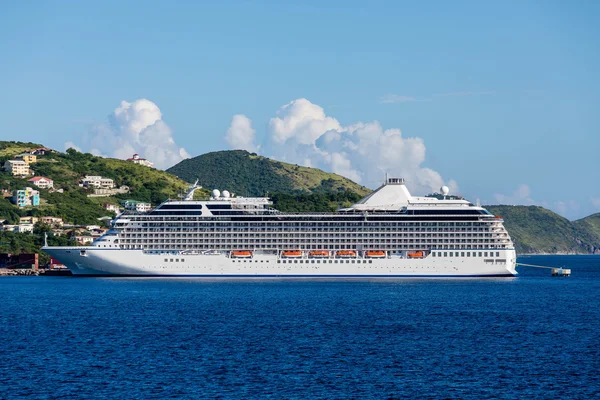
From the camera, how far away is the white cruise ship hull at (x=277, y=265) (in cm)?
10350

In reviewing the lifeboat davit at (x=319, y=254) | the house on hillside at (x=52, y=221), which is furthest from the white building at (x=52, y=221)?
the lifeboat davit at (x=319, y=254)

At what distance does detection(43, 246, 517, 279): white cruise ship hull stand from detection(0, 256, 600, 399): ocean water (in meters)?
17.0

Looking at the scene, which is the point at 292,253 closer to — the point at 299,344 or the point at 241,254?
the point at 241,254

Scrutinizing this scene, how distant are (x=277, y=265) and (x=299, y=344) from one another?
53.4m

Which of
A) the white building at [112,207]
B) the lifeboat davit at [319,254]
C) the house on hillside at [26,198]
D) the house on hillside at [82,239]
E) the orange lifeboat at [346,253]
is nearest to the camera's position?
the orange lifeboat at [346,253]

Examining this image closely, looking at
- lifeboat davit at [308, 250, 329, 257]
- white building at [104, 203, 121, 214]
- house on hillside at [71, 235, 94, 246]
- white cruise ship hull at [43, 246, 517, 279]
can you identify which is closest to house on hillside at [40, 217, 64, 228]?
house on hillside at [71, 235, 94, 246]

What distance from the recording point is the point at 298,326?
59125 millimetres

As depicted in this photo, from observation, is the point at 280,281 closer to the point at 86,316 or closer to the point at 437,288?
the point at 437,288

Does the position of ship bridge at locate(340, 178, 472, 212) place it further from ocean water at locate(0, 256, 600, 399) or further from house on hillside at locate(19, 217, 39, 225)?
house on hillside at locate(19, 217, 39, 225)

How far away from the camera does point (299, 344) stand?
5147 cm

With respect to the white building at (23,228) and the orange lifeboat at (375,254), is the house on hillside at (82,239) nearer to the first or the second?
the white building at (23,228)

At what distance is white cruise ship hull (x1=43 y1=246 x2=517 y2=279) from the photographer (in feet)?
340

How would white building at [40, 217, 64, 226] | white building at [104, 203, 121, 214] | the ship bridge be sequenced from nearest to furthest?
the ship bridge < white building at [40, 217, 64, 226] < white building at [104, 203, 121, 214]

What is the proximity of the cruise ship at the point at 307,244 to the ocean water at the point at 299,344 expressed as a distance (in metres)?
17.5
